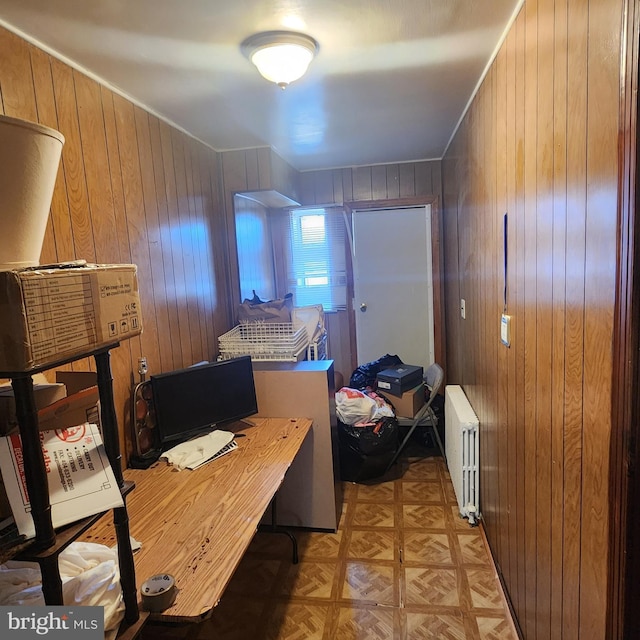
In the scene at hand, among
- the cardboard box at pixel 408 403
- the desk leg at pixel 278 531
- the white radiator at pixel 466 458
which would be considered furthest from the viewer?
the cardboard box at pixel 408 403

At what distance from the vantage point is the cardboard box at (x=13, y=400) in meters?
0.87

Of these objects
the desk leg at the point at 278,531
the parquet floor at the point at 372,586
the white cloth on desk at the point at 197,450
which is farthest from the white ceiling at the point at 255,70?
the parquet floor at the point at 372,586

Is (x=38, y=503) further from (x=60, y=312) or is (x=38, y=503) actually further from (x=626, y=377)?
(x=626, y=377)

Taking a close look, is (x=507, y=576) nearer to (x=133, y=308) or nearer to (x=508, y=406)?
(x=508, y=406)

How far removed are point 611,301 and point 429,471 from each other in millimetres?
2487

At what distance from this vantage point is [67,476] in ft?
2.96

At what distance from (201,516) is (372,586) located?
1.01 m

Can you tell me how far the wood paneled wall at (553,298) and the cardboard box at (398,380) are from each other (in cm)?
114

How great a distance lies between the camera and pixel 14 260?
2.71 ft

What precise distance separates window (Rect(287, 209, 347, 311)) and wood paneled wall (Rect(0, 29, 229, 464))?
47.3 inches

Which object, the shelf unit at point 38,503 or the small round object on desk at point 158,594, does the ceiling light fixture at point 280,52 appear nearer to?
the shelf unit at point 38,503

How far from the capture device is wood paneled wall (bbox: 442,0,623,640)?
3.24 ft

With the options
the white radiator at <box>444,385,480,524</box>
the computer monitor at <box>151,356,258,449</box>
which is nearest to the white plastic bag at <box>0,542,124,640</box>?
the computer monitor at <box>151,356,258,449</box>

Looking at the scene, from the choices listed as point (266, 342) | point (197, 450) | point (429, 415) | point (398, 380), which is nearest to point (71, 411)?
point (197, 450)
